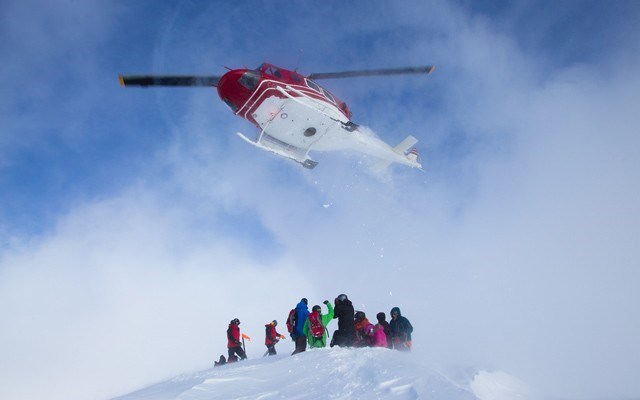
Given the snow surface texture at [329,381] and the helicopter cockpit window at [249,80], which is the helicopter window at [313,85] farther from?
the snow surface texture at [329,381]

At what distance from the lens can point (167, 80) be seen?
583 inches

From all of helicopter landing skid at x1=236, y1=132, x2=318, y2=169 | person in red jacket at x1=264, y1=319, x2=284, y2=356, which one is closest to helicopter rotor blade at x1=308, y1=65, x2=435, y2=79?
helicopter landing skid at x1=236, y1=132, x2=318, y2=169

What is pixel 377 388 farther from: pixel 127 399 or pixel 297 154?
pixel 297 154

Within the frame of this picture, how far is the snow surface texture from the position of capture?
18.1 feet

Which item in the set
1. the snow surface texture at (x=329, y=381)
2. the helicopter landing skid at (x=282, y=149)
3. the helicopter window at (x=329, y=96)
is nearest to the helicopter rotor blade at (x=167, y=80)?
the helicopter landing skid at (x=282, y=149)

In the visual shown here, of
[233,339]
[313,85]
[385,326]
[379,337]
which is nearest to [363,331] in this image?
[379,337]

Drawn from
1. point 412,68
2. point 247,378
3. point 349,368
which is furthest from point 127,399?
point 412,68

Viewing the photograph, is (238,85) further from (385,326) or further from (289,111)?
(385,326)

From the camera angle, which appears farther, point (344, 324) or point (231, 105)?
point (231, 105)

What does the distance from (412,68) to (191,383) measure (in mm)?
15312

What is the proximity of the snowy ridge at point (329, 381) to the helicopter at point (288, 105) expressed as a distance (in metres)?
10.2

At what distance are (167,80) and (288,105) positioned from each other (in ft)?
14.5

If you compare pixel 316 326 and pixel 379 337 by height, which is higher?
pixel 316 326

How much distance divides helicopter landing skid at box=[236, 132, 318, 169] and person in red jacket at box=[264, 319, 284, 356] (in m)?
6.82
